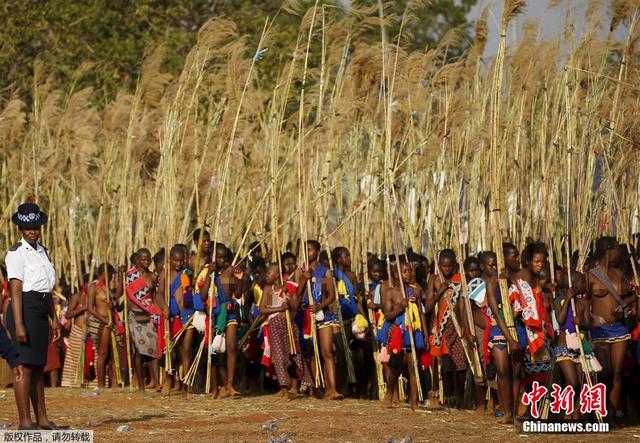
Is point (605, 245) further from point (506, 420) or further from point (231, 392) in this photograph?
point (231, 392)

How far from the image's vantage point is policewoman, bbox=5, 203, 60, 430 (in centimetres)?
1000

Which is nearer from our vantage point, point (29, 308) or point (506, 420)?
point (29, 308)

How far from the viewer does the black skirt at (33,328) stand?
9.99 m

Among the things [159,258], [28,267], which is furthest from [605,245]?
[159,258]

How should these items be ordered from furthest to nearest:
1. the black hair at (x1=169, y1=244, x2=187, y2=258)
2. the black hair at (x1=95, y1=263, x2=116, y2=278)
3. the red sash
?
the black hair at (x1=95, y1=263, x2=116, y2=278) < the red sash < the black hair at (x1=169, y1=244, x2=187, y2=258)

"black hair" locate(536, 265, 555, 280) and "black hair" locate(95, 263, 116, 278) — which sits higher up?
"black hair" locate(95, 263, 116, 278)

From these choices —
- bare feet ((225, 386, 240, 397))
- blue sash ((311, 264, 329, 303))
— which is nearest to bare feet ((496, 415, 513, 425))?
blue sash ((311, 264, 329, 303))

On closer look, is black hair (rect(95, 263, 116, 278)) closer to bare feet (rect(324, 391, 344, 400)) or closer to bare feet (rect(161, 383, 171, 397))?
bare feet (rect(161, 383, 171, 397))

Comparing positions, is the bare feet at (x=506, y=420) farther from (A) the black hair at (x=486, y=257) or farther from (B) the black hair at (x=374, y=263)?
(B) the black hair at (x=374, y=263)

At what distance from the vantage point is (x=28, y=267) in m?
10.1

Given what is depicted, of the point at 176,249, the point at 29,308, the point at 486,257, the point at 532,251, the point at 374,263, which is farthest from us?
the point at 176,249

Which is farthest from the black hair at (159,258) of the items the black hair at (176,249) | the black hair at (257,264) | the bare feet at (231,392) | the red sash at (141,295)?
the bare feet at (231,392)

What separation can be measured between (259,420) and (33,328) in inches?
95.0

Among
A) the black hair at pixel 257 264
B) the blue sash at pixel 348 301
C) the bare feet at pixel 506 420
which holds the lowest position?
the bare feet at pixel 506 420
